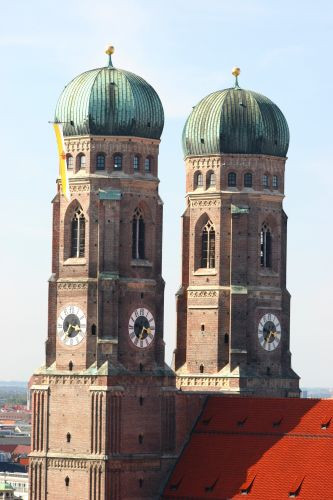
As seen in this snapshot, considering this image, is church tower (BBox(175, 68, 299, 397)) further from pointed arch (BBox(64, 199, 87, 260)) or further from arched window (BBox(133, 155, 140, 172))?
pointed arch (BBox(64, 199, 87, 260))

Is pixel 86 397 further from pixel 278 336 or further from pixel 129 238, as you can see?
pixel 278 336

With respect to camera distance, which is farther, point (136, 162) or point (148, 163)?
point (148, 163)

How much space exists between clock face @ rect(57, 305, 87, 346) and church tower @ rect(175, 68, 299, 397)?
492 inches

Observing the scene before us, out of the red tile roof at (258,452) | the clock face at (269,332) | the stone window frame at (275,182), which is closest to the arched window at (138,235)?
the red tile roof at (258,452)

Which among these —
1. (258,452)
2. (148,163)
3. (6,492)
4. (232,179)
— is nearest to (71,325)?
(148,163)

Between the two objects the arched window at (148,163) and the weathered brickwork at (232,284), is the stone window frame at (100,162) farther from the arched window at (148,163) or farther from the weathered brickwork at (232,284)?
the weathered brickwork at (232,284)

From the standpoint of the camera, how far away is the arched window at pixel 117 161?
391 ft

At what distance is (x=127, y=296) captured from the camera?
118875mm

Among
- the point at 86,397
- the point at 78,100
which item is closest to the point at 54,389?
the point at 86,397

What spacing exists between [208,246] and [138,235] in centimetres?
1017

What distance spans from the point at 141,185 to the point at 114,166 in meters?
2.02

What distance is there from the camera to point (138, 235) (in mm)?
120000

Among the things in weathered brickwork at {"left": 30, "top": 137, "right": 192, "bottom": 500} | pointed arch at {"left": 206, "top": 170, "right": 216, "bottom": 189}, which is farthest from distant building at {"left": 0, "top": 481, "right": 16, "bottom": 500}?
weathered brickwork at {"left": 30, "top": 137, "right": 192, "bottom": 500}

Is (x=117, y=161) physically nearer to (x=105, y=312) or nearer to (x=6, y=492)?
(x=105, y=312)
